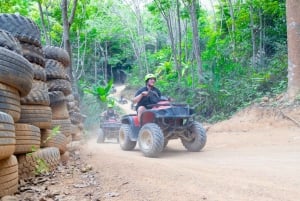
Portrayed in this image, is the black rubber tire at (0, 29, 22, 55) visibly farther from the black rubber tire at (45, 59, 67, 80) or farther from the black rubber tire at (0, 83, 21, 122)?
the black rubber tire at (45, 59, 67, 80)

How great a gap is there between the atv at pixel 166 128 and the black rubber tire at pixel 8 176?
399 centimetres

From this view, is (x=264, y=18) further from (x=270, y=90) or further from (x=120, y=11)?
(x=120, y=11)

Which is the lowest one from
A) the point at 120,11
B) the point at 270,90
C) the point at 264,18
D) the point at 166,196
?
the point at 166,196

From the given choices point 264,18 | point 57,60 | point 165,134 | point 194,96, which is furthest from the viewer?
point 264,18

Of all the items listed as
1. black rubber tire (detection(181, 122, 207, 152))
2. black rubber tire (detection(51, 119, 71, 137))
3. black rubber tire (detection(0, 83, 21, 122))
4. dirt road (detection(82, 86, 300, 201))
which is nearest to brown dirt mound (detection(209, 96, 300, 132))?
black rubber tire (detection(181, 122, 207, 152))

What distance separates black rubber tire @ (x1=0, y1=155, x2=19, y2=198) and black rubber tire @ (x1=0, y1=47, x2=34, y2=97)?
2.12 ft

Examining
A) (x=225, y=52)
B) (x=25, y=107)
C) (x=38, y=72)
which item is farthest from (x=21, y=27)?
(x=225, y=52)

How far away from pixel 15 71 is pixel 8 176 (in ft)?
2.91

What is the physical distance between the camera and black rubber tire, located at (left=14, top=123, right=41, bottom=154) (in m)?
3.32

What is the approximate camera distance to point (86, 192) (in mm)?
3033

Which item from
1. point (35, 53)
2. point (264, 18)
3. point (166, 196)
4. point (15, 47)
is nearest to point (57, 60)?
point (35, 53)

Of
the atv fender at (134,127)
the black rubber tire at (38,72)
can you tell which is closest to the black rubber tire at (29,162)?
the black rubber tire at (38,72)

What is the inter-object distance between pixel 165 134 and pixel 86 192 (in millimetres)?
4418

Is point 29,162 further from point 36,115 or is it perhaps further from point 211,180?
point 211,180
